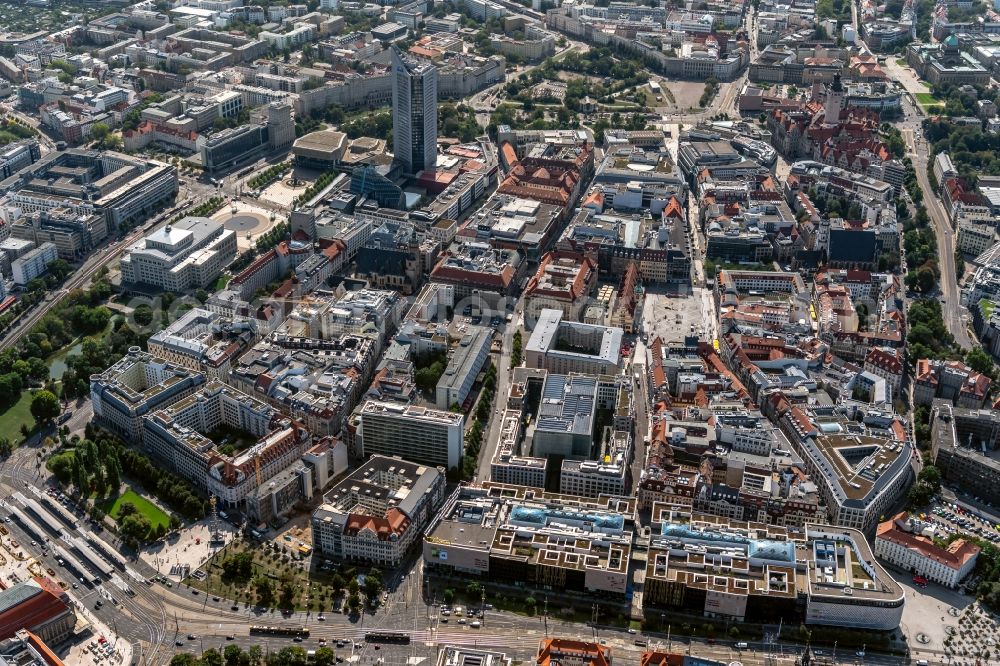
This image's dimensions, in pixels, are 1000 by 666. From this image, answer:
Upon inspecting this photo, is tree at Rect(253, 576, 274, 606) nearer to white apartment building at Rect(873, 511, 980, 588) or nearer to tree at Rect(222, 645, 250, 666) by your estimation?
tree at Rect(222, 645, 250, 666)

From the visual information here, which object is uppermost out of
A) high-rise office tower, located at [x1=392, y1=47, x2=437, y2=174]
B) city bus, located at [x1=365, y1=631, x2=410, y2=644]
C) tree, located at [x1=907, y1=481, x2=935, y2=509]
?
high-rise office tower, located at [x1=392, y1=47, x2=437, y2=174]

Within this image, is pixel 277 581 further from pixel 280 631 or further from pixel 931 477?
pixel 931 477

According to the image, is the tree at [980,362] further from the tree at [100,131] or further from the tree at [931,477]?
the tree at [100,131]

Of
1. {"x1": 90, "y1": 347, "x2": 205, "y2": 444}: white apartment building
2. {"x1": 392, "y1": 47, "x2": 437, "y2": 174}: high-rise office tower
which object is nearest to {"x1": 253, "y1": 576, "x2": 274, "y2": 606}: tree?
{"x1": 90, "y1": 347, "x2": 205, "y2": 444}: white apartment building

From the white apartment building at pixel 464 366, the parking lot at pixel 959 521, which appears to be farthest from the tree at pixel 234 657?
the parking lot at pixel 959 521

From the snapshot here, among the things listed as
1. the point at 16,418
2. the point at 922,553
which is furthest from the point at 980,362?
the point at 16,418

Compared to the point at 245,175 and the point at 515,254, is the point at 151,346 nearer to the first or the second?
the point at 515,254
